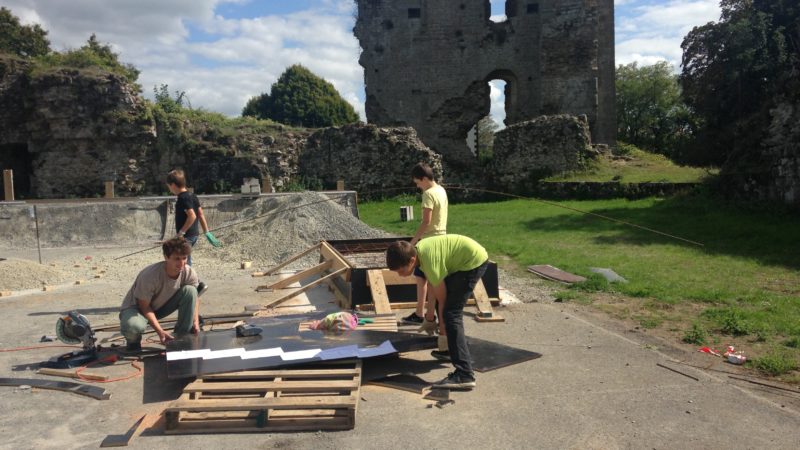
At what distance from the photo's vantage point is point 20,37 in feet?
103

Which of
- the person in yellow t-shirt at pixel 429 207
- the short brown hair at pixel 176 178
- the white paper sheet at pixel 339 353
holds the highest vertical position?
the short brown hair at pixel 176 178

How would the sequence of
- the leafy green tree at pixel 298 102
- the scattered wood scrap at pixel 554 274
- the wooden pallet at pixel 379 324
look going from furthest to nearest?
the leafy green tree at pixel 298 102, the scattered wood scrap at pixel 554 274, the wooden pallet at pixel 379 324

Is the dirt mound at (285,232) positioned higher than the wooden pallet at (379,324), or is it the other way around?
the dirt mound at (285,232)

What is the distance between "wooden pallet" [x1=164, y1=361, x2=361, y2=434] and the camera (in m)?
3.80

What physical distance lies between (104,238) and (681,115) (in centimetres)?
3709

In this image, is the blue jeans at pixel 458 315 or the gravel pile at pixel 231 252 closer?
the blue jeans at pixel 458 315

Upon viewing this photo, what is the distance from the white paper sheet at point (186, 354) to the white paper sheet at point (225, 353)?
0.18ft

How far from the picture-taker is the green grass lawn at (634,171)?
1881 cm

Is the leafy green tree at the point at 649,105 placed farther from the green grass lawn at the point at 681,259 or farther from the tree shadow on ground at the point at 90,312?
the tree shadow on ground at the point at 90,312

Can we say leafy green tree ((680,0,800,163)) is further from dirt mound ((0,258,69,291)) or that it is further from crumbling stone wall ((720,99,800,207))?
dirt mound ((0,258,69,291))

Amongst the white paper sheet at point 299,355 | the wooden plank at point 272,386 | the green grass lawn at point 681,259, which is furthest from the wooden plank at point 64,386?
the green grass lawn at point 681,259

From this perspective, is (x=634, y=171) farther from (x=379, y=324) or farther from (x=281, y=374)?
(x=281, y=374)

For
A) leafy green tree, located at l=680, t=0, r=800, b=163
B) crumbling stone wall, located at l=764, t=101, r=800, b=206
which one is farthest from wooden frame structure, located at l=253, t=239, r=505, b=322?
leafy green tree, located at l=680, t=0, r=800, b=163

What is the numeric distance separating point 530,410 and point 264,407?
1.87 meters
